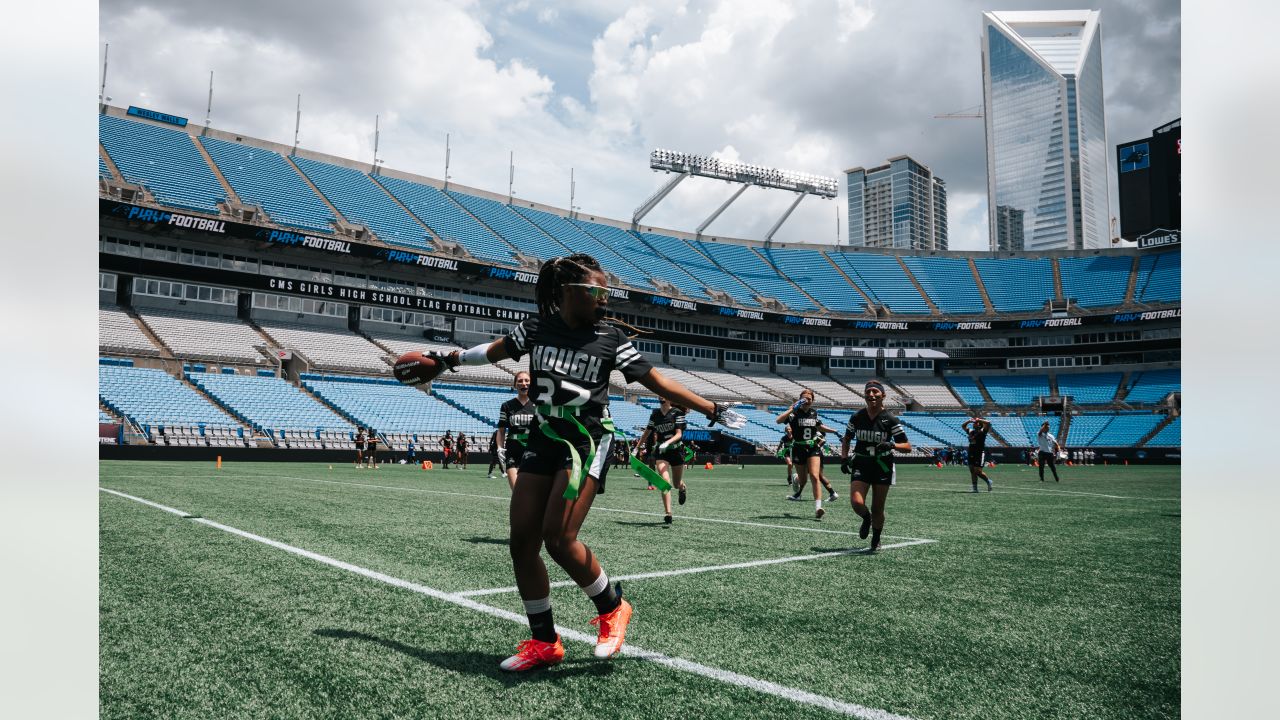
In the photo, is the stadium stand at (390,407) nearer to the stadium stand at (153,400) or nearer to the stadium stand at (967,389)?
the stadium stand at (153,400)

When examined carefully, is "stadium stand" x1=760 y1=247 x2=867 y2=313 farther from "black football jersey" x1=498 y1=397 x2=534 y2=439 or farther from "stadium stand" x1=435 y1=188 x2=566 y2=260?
"black football jersey" x1=498 y1=397 x2=534 y2=439

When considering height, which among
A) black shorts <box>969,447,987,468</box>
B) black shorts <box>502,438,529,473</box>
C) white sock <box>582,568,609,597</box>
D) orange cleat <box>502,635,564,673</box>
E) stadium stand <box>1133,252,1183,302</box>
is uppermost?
stadium stand <box>1133,252,1183,302</box>

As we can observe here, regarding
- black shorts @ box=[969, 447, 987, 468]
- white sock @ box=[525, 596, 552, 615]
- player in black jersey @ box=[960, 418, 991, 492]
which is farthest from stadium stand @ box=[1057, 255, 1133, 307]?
white sock @ box=[525, 596, 552, 615]

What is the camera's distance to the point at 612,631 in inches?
151

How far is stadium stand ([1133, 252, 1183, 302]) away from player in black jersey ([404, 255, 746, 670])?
7219 centimetres

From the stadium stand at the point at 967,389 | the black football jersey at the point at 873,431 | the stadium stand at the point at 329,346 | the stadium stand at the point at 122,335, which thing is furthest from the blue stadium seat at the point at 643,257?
the black football jersey at the point at 873,431

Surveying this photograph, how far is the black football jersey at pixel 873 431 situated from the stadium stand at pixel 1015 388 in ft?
199

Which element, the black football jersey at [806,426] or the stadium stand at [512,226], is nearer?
the black football jersey at [806,426]

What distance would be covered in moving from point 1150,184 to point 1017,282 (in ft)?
208

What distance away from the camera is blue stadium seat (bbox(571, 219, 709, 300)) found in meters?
61.0

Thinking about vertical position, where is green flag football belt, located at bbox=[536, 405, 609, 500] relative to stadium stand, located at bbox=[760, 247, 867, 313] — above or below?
below

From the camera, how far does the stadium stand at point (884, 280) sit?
220 feet
